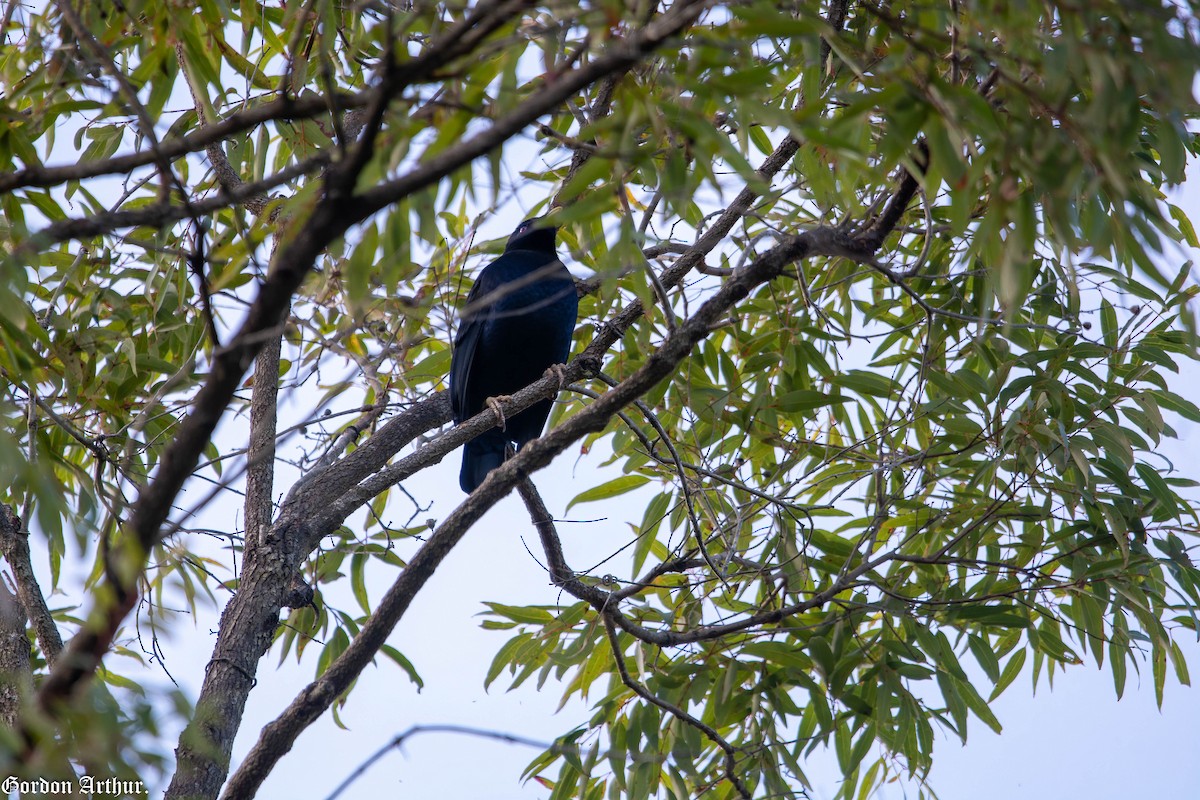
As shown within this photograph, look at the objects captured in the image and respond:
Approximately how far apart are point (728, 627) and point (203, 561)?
186cm

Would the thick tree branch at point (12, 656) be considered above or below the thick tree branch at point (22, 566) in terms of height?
below

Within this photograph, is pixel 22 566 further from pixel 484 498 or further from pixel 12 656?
pixel 484 498

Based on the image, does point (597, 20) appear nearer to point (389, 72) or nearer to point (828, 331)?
point (389, 72)

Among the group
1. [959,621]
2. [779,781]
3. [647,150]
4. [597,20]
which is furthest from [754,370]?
[597,20]

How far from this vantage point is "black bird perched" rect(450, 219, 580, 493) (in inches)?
167

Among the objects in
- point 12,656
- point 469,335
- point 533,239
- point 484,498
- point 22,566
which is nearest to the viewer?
point 484,498

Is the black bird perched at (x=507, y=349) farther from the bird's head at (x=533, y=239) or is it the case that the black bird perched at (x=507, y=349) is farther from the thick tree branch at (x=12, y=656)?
the thick tree branch at (x=12, y=656)

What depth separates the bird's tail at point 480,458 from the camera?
4430 millimetres

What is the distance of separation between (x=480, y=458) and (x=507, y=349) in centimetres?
47

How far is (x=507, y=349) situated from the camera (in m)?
4.41

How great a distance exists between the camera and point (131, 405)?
312 cm

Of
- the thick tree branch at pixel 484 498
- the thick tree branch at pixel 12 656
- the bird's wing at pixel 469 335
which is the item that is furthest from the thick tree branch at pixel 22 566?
the bird's wing at pixel 469 335

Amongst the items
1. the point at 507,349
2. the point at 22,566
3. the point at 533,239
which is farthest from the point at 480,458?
the point at 22,566

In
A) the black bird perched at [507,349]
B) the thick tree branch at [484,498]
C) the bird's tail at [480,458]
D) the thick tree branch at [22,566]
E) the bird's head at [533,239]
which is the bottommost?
the thick tree branch at [484,498]
